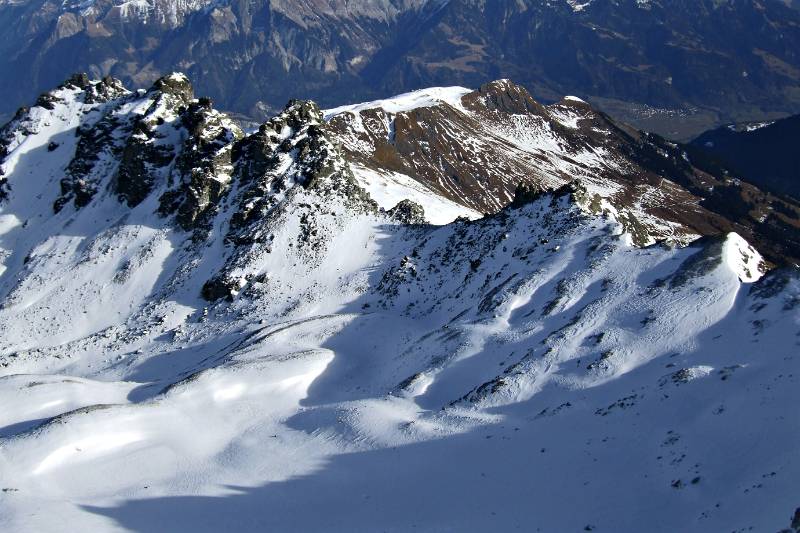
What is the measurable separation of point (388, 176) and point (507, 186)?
5508 cm

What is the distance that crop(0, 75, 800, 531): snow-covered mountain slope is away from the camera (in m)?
34.2

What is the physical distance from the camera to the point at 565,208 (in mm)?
69062

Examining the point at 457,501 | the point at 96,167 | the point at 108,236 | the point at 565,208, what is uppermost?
the point at 96,167

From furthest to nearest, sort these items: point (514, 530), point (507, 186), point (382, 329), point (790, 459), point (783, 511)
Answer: point (507, 186), point (382, 329), point (514, 530), point (790, 459), point (783, 511)

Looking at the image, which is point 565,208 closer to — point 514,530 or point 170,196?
point 514,530

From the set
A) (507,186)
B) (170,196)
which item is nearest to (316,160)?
(170,196)

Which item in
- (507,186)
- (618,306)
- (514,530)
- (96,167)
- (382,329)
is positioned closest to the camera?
(514,530)

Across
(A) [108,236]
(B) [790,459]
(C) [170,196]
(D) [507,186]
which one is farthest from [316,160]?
(D) [507,186]

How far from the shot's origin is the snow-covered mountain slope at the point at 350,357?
112ft

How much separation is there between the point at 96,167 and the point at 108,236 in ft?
52.4

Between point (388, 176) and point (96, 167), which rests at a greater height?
point (96, 167)

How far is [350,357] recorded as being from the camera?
5909cm

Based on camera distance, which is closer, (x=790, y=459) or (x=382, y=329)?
(x=790, y=459)

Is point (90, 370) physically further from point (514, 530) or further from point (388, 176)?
point (388, 176)
